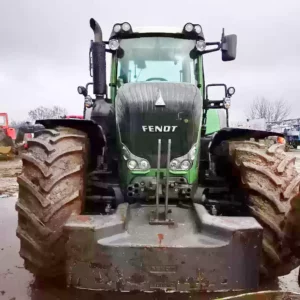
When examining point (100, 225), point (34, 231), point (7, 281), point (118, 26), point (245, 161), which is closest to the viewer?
point (100, 225)

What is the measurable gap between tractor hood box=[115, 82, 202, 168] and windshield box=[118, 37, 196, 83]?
2.41ft

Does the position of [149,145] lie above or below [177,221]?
above

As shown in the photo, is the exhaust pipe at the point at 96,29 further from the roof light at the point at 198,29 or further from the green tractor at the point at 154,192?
the roof light at the point at 198,29

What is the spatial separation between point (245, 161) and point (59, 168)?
166cm

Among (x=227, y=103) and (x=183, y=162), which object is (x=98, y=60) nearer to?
(x=183, y=162)

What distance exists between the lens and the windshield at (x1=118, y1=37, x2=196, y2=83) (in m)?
4.68

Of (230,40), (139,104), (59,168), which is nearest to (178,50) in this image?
(230,40)

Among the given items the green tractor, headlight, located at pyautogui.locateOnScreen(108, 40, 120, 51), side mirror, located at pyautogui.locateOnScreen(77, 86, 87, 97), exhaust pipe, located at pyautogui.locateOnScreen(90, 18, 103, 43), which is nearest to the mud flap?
the green tractor

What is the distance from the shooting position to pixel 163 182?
388 centimetres

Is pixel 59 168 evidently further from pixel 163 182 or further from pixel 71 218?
pixel 163 182

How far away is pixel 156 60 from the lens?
Answer: 470cm

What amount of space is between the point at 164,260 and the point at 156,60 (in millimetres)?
2392

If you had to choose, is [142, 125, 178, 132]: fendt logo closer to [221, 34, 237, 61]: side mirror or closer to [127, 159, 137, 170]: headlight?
[127, 159, 137, 170]: headlight

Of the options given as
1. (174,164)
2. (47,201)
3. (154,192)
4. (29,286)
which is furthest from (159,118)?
(29,286)
